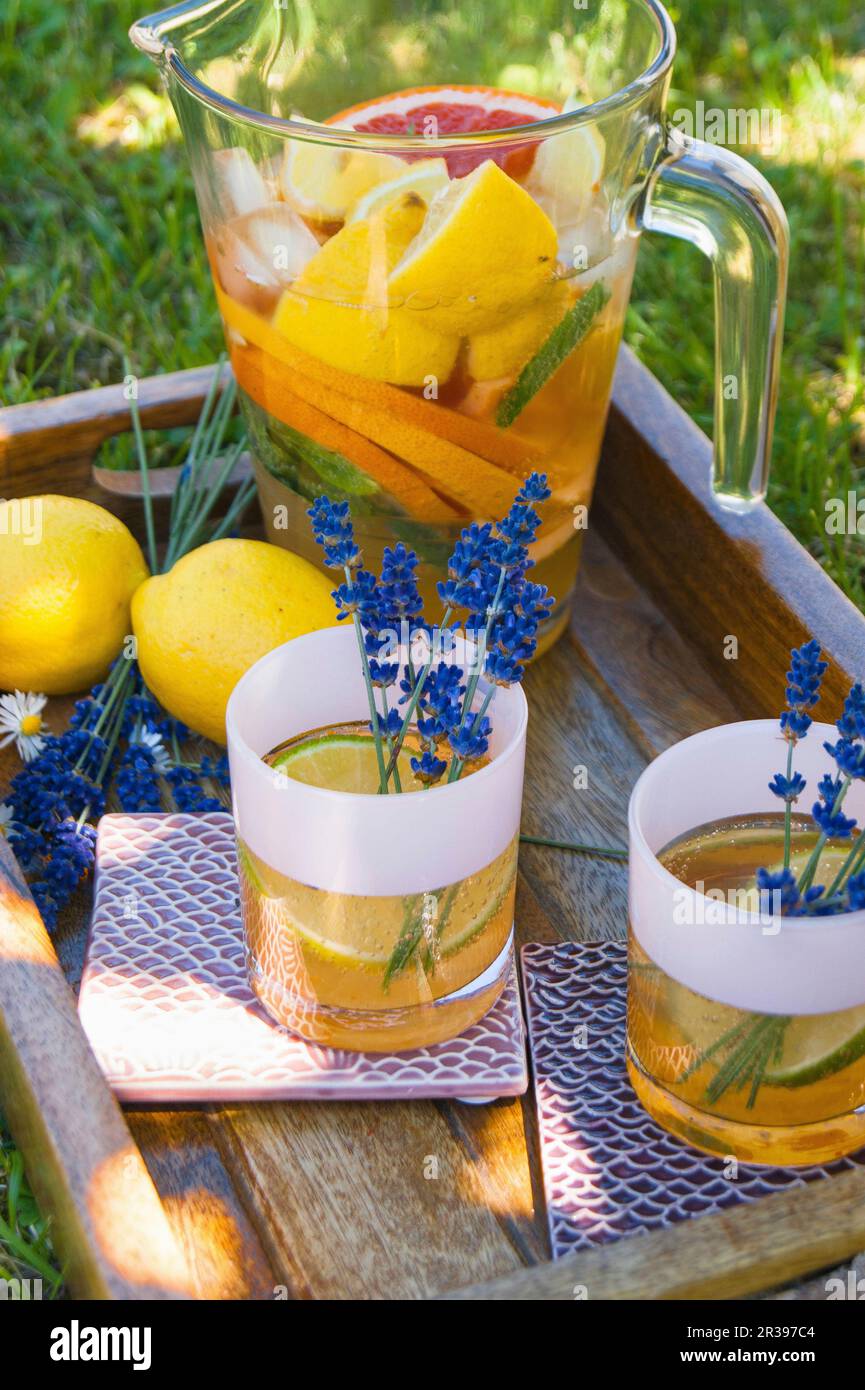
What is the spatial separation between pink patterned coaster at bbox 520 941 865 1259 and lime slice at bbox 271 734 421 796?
0.38 ft

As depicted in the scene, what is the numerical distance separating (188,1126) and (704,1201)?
0.67ft

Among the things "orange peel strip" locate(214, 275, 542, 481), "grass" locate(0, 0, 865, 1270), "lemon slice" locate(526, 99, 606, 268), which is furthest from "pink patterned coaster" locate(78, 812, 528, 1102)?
"grass" locate(0, 0, 865, 1270)

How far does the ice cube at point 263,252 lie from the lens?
28.9 inches

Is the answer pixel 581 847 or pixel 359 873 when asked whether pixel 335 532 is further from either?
pixel 581 847

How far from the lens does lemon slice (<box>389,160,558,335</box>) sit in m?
0.69

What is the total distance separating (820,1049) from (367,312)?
374mm

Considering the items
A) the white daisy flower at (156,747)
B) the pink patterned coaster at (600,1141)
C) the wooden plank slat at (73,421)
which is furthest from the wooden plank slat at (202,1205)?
the wooden plank slat at (73,421)

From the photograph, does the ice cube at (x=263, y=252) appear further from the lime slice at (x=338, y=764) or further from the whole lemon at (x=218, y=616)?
the lime slice at (x=338, y=764)

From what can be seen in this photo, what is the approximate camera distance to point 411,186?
27.1 inches

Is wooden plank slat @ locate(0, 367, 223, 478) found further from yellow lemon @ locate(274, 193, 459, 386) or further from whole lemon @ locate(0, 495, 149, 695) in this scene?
yellow lemon @ locate(274, 193, 459, 386)
